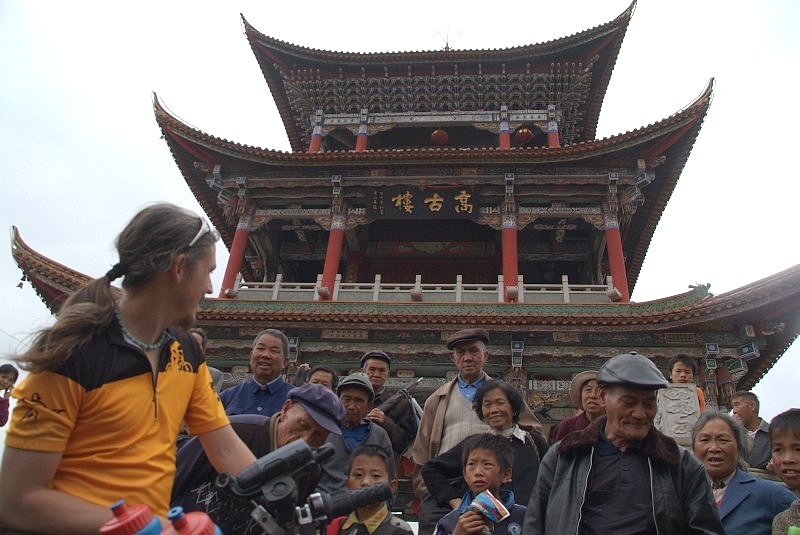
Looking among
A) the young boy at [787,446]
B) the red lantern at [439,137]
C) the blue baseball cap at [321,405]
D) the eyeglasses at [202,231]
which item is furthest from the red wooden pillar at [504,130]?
the eyeglasses at [202,231]

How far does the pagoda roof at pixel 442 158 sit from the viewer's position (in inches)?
447

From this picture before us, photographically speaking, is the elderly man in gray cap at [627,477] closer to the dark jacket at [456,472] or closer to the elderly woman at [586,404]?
the dark jacket at [456,472]

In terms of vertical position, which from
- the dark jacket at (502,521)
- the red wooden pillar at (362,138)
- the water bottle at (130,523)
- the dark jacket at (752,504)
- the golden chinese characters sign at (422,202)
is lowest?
the water bottle at (130,523)

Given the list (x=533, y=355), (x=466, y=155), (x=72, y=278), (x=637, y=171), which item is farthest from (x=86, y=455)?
(x=637, y=171)

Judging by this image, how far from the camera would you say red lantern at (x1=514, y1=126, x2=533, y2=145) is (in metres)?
14.6

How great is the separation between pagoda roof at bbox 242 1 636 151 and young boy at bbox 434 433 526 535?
1295cm

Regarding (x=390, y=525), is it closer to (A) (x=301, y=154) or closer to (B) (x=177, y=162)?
(A) (x=301, y=154)

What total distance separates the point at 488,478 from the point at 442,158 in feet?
30.9

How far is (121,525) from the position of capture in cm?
95

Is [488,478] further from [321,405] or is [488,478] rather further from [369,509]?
[321,405]

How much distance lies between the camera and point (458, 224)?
1381cm

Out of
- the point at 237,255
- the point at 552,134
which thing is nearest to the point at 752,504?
the point at 237,255

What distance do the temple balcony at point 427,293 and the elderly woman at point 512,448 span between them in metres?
6.29

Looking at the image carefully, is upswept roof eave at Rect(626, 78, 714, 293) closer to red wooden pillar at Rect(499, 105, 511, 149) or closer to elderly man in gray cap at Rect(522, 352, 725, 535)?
red wooden pillar at Rect(499, 105, 511, 149)
